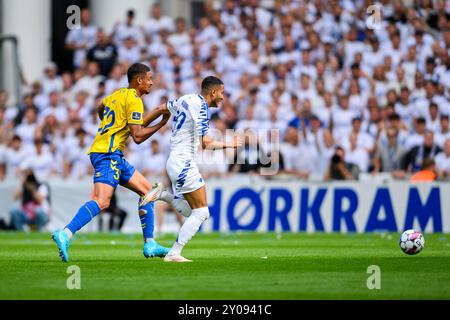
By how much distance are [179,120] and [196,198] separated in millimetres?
927

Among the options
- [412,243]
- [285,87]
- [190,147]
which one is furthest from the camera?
[285,87]

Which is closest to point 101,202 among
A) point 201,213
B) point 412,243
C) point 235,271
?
point 201,213

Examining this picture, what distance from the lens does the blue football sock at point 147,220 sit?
1369cm

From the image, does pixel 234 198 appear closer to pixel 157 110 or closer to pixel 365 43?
pixel 365 43

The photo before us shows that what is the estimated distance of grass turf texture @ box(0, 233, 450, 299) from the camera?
972 cm

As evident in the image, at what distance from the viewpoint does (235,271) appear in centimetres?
1186

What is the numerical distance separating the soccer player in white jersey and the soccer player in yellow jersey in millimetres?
253

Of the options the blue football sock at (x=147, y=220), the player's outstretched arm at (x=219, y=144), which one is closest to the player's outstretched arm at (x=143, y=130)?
the player's outstretched arm at (x=219, y=144)

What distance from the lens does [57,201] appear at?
933 inches

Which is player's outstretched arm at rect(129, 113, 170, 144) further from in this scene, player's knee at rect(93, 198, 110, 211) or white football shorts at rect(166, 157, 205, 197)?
player's knee at rect(93, 198, 110, 211)

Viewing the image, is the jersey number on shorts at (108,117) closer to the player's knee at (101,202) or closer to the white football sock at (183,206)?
A: the player's knee at (101,202)

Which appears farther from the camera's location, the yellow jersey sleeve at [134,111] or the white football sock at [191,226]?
the yellow jersey sleeve at [134,111]

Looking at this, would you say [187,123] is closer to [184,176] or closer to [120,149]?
[184,176]

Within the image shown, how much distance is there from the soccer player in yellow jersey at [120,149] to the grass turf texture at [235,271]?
1.94ft
